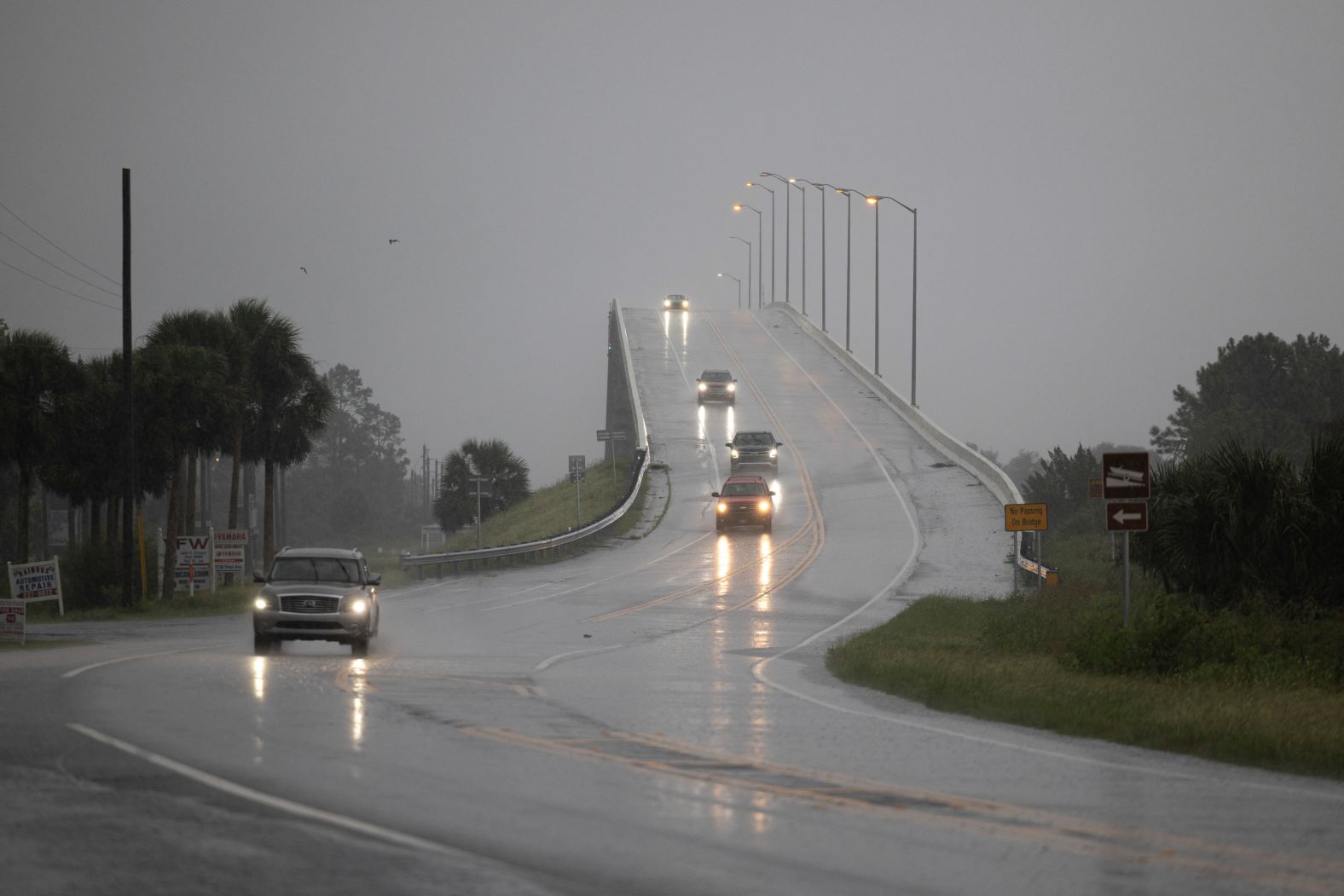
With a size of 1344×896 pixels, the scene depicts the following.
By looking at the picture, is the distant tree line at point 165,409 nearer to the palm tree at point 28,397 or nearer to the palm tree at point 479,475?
the palm tree at point 28,397

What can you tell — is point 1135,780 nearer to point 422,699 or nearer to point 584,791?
point 584,791

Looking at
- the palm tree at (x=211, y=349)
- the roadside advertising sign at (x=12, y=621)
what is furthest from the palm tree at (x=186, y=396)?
the roadside advertising sign at (x=12, y=621)

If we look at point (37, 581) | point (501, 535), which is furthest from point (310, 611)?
point (501, 535)

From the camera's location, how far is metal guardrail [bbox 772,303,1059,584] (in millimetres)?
39812

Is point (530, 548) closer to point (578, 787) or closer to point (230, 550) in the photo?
point (230, 550)

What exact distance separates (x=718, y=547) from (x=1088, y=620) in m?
26.8

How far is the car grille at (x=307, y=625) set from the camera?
2278 centimetres

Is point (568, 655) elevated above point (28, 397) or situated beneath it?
situated beneath

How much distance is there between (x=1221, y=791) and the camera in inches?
417

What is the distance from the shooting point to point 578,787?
33.8 feet

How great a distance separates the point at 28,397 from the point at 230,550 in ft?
25.1

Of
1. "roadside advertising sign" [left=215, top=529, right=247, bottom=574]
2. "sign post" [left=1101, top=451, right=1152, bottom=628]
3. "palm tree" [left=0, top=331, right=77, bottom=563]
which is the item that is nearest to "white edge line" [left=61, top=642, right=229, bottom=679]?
"sign post" [left=1101, top=451, right=1152, bottom=628]

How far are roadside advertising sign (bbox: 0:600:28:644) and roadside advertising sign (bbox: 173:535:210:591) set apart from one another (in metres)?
14.4

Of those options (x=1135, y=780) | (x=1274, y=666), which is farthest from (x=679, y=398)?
(x=1135, y=780)
